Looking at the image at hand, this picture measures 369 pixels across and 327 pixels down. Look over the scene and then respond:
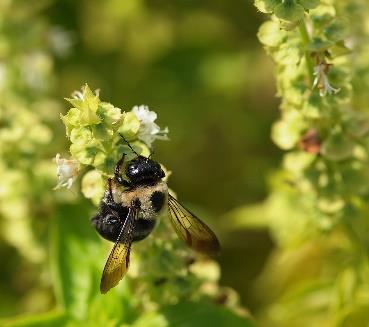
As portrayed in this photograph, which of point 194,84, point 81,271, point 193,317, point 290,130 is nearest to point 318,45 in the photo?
point 290,130

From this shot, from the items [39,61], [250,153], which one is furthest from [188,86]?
[39,61]

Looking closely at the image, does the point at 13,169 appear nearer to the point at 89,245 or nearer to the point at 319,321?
the point at 89,245

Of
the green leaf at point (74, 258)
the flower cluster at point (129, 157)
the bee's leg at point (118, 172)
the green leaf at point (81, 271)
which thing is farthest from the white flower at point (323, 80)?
the green leaf at point (74, 258)

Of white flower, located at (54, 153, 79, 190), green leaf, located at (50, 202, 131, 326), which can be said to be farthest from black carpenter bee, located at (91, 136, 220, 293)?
green leaf, located at (50, 202, 131, 326)

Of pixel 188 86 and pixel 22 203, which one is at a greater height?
pixel 188 86

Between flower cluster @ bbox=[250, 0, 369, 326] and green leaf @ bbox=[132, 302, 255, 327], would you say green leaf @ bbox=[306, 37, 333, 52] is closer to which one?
flower cluster @ bbox=[250, 0, 369, 326]

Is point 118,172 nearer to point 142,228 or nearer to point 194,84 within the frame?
point 142,228

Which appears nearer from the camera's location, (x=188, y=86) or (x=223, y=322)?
(x=223, y=322)
